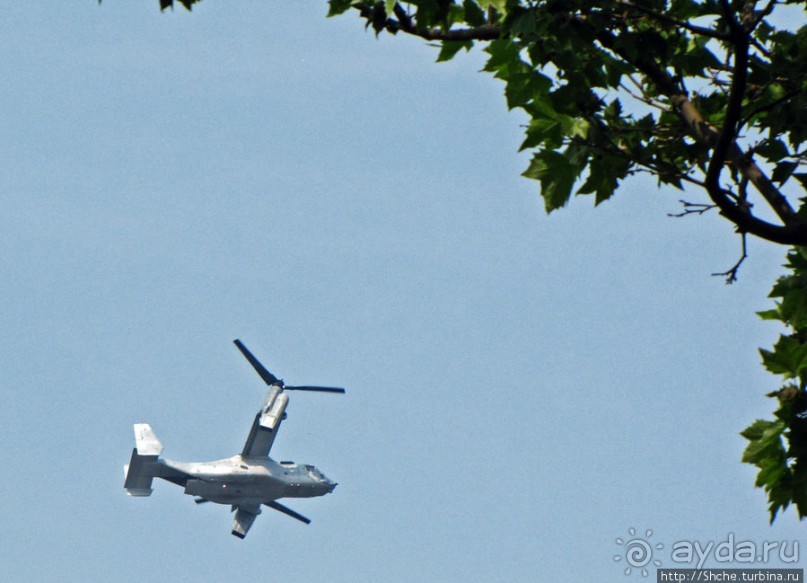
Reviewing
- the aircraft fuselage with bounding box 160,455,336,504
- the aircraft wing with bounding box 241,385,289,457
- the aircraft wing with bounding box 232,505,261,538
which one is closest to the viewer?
the aircraft fuselage with bounding box 160,455,336,504

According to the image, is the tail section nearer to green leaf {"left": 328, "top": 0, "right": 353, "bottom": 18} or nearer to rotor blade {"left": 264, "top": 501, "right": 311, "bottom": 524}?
rotor blade {"left": 264, "top": 501, "right": 311, "bottom": 524}

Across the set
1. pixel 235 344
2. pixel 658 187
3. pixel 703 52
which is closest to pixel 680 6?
pixel 703 52

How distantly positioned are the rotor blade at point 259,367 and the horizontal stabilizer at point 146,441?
28.5 feet

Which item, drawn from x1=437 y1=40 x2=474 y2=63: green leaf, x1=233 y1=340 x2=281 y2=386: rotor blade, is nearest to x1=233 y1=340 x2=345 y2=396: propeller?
x1=233 y1=340 x2=281 y2=386: rotor blade

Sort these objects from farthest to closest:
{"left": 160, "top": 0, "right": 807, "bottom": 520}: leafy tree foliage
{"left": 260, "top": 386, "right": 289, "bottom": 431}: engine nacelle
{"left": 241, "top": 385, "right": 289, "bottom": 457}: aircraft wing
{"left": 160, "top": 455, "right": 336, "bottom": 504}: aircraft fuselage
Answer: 1. {"left": 260, "top": 386, "right": 289, "bottom": 431}: engine nacelle
2. {"left": 241, "top": 385, "right": 289, "bottom": 457}: aircraft wing
3. {"left": 160, "top": 455, "right": 336, "bottom": 504}: aircraft fuselage
4. {"left": 160, "top": 0, "right": 807, "bottom": 520}: leafy tree foliage

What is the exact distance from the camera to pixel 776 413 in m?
8.85

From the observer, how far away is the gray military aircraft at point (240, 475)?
91625mm

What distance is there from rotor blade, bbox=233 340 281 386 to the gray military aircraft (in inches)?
132

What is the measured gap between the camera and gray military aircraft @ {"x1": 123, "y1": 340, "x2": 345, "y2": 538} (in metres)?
91.6

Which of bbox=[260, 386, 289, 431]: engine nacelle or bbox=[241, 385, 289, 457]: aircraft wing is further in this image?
bbox=[260, 386, 289, 431]: engine nacelle

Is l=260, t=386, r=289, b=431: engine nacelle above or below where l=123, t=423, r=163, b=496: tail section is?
above

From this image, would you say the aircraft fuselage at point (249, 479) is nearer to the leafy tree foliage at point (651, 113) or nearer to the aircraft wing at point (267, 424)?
the aircraft wing at point (267, 424)

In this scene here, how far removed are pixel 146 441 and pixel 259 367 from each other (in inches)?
386

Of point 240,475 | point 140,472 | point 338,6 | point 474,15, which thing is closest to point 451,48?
point 474,15
